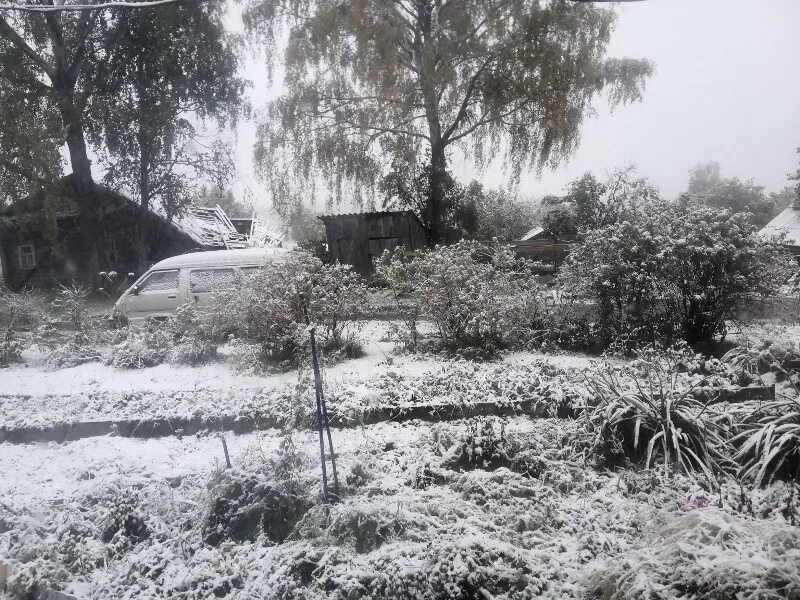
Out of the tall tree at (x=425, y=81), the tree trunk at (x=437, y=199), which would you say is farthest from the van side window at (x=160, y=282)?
the tree trunk at (x=437, y=199)

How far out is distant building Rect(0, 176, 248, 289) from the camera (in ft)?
6.88

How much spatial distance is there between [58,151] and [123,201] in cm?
31

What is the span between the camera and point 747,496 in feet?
6.23

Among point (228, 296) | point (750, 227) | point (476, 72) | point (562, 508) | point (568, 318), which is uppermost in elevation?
point (476, 72)

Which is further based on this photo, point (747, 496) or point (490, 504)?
point (490, 504)

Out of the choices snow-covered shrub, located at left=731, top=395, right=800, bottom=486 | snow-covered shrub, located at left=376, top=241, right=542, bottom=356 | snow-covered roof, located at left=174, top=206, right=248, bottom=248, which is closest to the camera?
snow-covered shrub, located at left=731, top=395, right=800, bottom=486

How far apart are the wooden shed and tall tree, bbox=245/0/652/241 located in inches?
14.0

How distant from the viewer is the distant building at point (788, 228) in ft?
7.50

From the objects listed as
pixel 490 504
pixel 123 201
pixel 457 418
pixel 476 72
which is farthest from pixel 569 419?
pixel 123 201

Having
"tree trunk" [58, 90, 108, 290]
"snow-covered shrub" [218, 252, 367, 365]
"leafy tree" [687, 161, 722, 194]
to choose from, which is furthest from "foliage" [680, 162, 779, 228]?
"tree trunk" [58, 90, 108, 290]

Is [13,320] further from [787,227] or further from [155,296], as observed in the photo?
[787,227]

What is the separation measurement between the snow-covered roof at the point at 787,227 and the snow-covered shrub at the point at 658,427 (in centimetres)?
89

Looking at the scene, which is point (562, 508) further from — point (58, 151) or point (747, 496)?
point (58, 151)

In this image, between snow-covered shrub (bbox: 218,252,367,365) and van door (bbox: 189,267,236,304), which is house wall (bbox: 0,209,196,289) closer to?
van door (bbox: 189,267,236,304)
